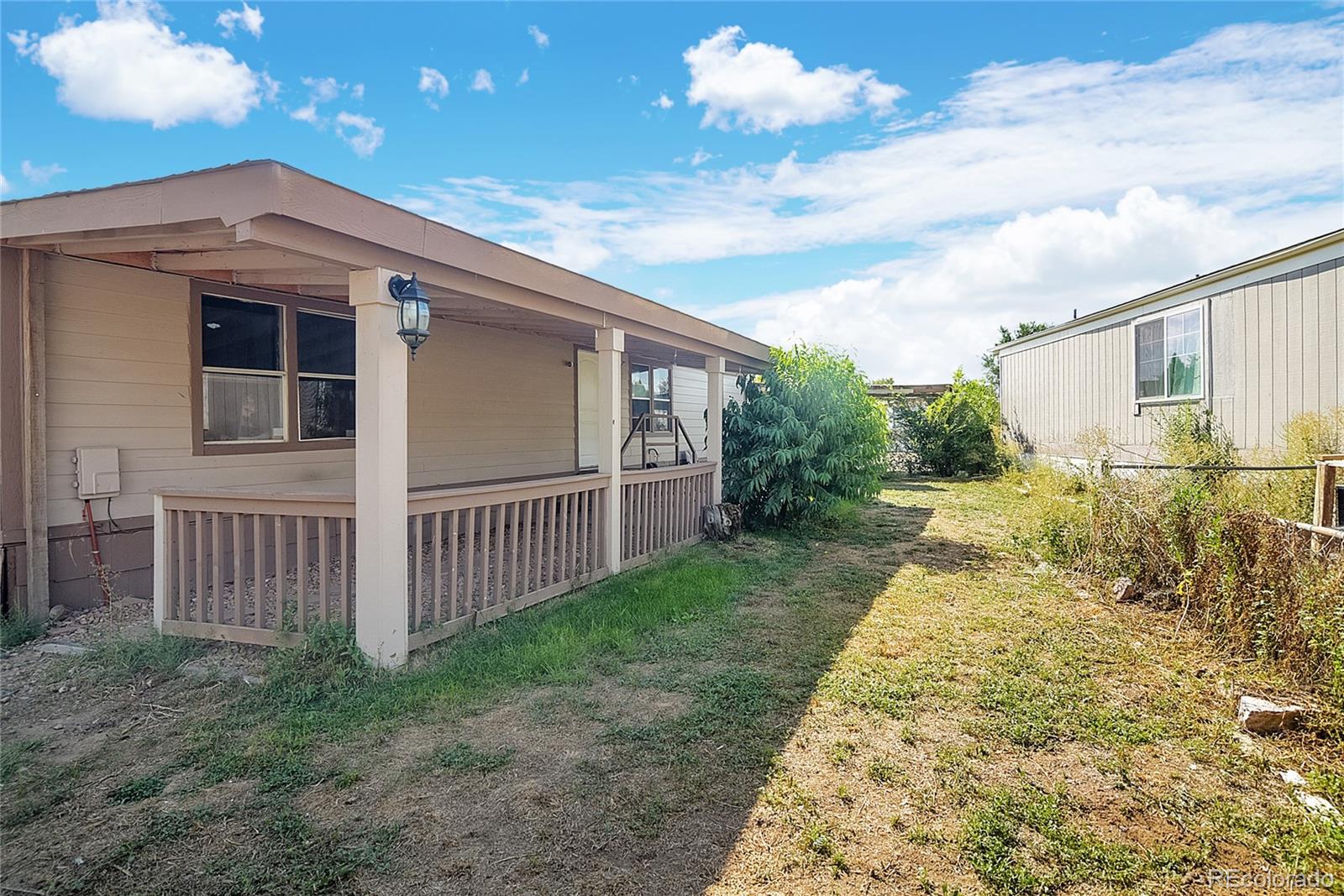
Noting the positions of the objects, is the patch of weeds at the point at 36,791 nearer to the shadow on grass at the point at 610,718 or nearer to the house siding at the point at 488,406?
the shadow on grass at the point at 610,718


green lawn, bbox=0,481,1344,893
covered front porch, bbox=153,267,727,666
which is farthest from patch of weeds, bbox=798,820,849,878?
covered front porch, bbox=153,267,727,666

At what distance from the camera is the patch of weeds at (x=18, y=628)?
13.1 ft

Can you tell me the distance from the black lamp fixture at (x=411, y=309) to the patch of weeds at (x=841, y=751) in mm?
2791

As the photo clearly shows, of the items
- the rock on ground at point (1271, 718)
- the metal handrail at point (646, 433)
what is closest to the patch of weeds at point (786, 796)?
the rock on ground at point (1271, 718)

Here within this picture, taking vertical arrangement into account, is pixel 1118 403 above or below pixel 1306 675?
above

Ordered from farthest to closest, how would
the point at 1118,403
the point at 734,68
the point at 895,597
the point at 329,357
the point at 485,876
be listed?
1. the point at 1118,403
2. the point at 734,68
3. the point at 329,357
4. the point at 895,597
5. the point at 485,876

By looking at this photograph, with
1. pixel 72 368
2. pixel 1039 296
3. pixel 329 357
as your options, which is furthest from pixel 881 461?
pixel 1039 296

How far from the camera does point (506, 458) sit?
26.8ft

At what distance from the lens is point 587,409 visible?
1002 centimetres

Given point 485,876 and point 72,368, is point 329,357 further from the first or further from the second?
point 485,876

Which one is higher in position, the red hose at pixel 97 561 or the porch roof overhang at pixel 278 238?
the porch roof overhang at pixel 278 238

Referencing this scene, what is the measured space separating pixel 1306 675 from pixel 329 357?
698cm

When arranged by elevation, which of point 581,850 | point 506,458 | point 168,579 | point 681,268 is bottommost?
point 581,850

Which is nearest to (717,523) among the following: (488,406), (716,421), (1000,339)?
(716,421)
